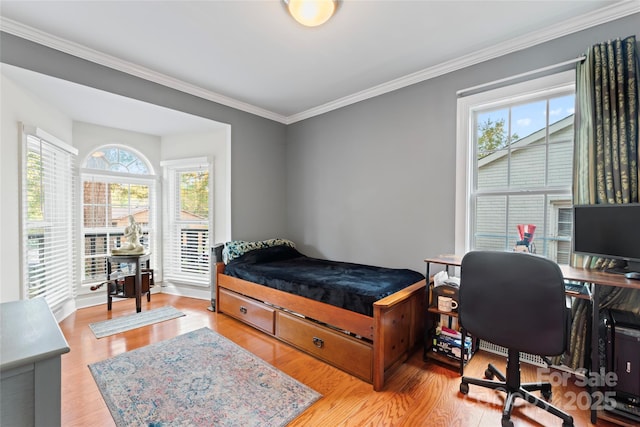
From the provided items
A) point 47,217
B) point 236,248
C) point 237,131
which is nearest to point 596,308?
point 236,248

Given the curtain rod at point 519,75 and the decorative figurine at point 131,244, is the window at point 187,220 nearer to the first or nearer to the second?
the decorative figurine at point 131,244

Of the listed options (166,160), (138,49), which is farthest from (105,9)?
(166,160)

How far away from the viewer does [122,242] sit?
3869 mm

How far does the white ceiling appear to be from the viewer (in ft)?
6.35

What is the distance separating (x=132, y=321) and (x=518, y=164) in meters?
4.13

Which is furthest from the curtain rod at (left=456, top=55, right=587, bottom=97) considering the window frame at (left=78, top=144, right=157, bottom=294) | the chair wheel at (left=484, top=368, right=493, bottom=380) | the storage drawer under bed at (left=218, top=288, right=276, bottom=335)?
the window frame at (left=78, top=144, right=157, bottom=294)

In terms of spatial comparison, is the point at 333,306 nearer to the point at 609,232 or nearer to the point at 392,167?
the point at 392,167

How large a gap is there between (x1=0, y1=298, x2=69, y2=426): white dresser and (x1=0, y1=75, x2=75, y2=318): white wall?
78.5 inches

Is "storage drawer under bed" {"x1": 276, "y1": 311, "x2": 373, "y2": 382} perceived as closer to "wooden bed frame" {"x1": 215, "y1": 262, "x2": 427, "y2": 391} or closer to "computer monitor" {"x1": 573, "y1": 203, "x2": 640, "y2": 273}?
"wooden bed frame" {"x1": 215, "y1": 262, "x2": 427, "y2": 391}

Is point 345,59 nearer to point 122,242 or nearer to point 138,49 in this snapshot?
point 138,49

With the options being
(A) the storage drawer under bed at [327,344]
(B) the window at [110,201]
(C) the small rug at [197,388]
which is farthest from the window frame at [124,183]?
(A) the storage drawer under bed at [327,344]

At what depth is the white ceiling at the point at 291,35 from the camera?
1936 millimetres

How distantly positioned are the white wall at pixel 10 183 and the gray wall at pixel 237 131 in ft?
1.18

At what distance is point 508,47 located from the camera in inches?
91.2
